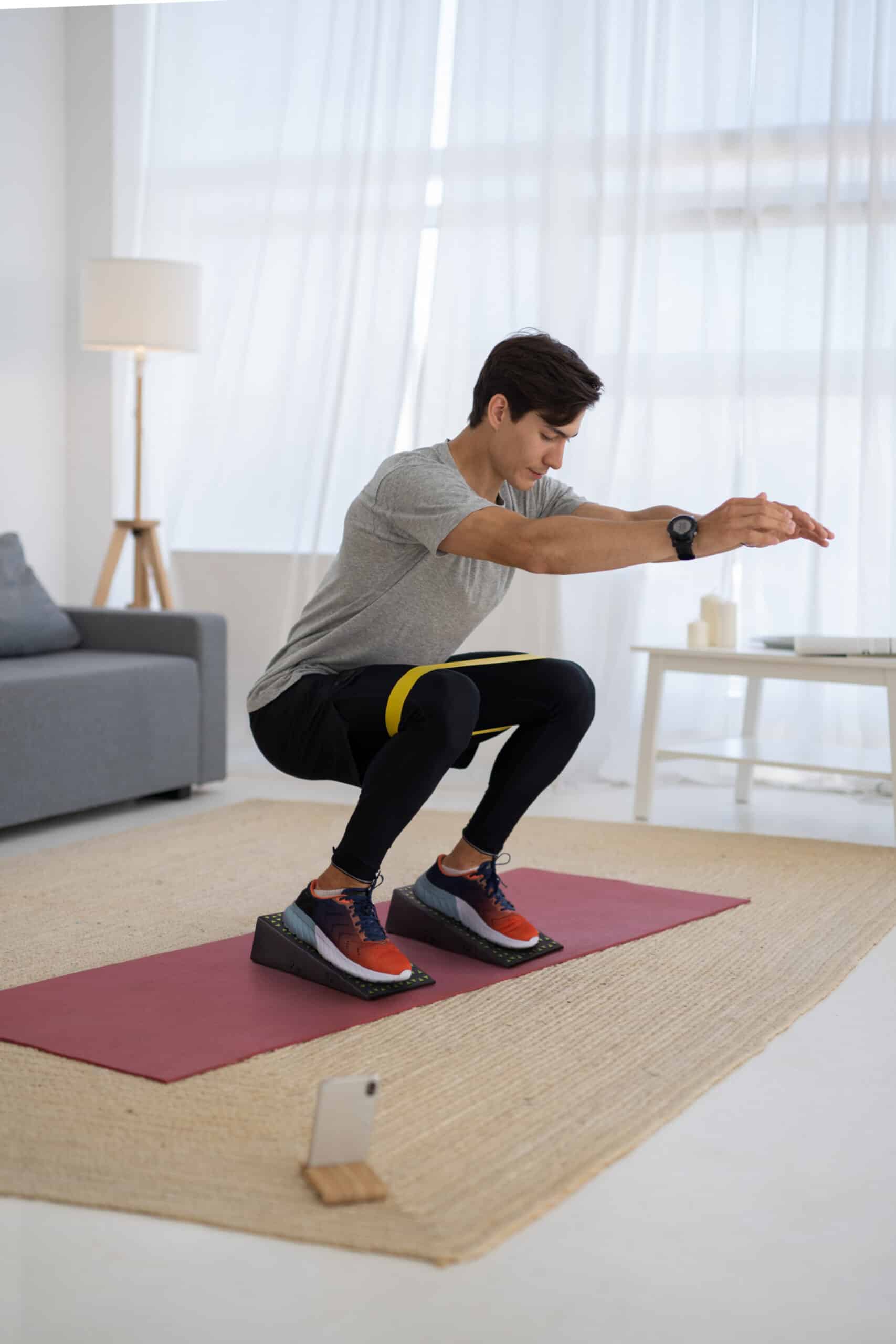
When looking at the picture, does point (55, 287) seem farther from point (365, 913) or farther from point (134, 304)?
point (365, 913)

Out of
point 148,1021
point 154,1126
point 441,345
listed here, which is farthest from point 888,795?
point 154,1126

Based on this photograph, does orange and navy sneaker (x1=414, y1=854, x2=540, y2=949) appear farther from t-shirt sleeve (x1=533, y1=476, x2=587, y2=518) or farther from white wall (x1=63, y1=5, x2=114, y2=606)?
white wall (x1=63, y1=5, x2=114, y2=606)

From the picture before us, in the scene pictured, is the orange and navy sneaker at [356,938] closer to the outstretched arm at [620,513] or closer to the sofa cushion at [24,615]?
the outstretched arm at [620,513]

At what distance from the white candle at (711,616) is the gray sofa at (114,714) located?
4.08 feet

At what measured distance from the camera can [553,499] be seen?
7.44 ft

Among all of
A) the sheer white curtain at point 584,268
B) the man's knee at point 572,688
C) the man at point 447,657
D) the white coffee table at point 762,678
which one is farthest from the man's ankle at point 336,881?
the sheer white curtain at point 584,268

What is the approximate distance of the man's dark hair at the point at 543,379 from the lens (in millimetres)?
1934

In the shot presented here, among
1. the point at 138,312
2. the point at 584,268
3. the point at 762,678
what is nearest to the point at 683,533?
the point at 762,678

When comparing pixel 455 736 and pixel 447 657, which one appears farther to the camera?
pixel 447 657

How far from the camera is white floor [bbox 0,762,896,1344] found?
109 cm

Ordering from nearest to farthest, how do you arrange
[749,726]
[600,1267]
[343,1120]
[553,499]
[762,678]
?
[600,1267]
[343,1120]
[553,499]
[762,678]
[749,726]

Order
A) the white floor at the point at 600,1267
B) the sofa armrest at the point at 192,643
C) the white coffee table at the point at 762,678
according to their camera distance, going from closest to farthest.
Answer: the white floor at the point at 600,1267 < the white coffee table at the point at 762,678 < the sofa armrest at the point at 192,643

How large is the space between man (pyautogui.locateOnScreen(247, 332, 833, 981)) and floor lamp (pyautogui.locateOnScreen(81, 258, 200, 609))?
2135mm

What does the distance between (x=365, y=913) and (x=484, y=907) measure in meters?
0.26
